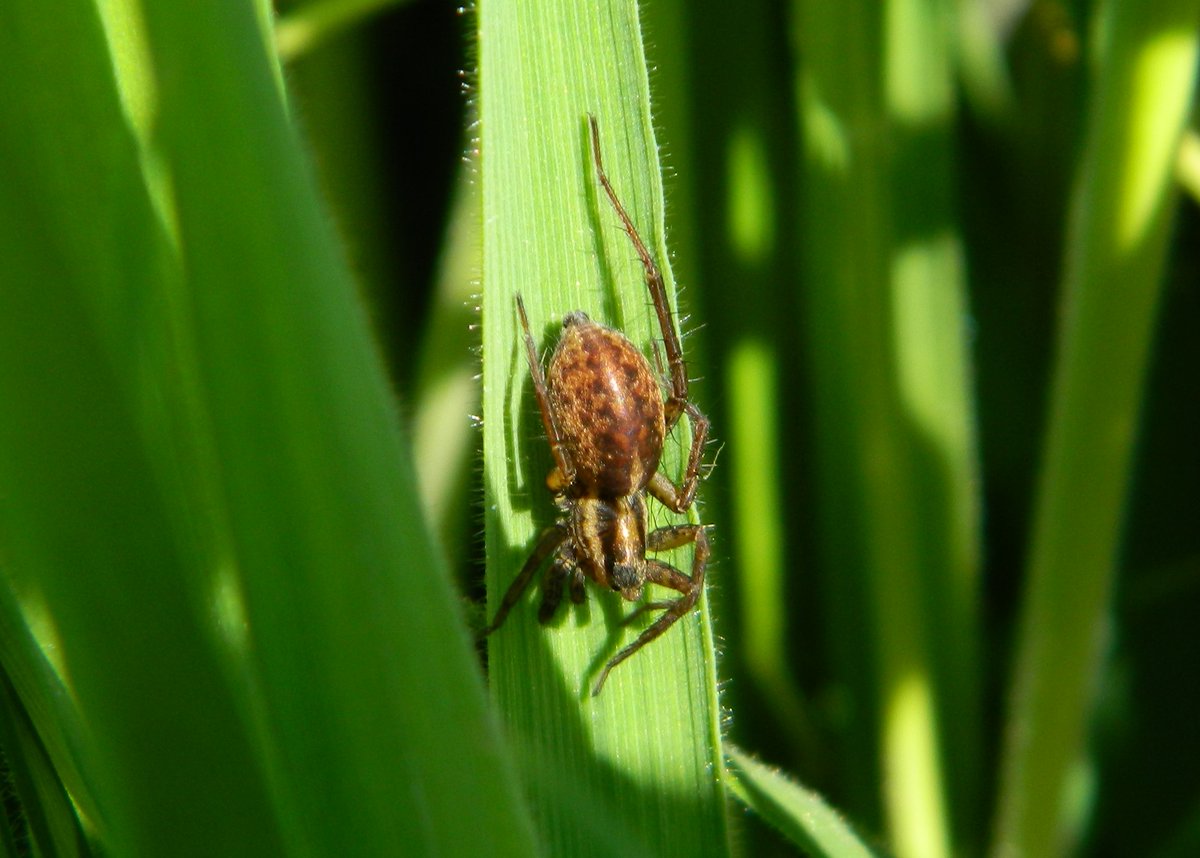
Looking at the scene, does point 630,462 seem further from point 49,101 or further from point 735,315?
point 49,101

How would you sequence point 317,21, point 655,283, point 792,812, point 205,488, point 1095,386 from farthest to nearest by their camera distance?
point 317,21
point 1095,386
point 655,283
point 792,812
point 205,488

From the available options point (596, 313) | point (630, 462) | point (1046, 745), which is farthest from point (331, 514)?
point (1046, 745)

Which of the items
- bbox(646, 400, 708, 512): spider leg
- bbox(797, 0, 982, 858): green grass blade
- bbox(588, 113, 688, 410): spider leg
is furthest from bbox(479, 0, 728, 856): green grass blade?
bbox(797, 0, 982, 858): green grass blade

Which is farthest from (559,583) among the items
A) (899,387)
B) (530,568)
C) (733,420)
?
(899,387)

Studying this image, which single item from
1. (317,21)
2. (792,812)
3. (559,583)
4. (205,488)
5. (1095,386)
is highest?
(317,21)

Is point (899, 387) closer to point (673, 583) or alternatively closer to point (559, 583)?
point (673, 583)

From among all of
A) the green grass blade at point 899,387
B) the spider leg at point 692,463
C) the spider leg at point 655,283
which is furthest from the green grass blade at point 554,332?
the green grass blade at point 899,387

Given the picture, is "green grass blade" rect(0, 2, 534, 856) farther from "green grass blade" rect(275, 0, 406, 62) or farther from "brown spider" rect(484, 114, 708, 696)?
"green grass blade" rect(275, 0, 406, 62)
